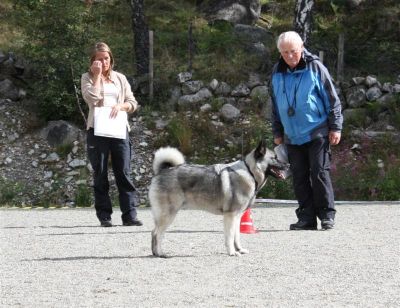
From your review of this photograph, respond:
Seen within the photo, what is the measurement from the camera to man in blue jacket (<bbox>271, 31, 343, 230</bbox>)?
8.41m

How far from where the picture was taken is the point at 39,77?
55.0 feet

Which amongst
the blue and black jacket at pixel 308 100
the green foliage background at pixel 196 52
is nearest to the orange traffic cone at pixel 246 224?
the blue and black jacket at pixel 308 100

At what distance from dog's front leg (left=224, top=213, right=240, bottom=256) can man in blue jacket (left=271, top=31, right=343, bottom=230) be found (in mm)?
1797

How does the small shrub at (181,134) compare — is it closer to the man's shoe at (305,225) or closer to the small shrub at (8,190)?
the small shrub at (8,190)

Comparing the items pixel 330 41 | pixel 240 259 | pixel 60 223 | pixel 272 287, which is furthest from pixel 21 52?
pixel 272 287

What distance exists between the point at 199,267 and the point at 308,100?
272 centimetres

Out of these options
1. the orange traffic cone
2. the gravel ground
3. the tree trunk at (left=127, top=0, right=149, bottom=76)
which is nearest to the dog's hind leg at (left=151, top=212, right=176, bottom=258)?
the gravel ground

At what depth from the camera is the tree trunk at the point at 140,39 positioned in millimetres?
17547

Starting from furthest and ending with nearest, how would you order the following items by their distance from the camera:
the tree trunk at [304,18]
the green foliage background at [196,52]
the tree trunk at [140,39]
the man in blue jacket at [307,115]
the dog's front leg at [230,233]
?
the tree trunk at [140,39]
the tree trunk at [304,18]
the green foliage background at [196,52]
the man in blue jacket at [307,115]
the dog's front leg at [230,233]

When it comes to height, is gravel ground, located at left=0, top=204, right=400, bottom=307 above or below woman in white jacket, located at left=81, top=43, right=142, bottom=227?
below

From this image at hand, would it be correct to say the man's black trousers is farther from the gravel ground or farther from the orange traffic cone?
the orange traffic cone

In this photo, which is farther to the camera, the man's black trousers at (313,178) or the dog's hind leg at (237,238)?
the man's black trousers at (313,178)

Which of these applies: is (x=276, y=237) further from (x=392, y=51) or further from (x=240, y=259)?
(x=392, y=51)

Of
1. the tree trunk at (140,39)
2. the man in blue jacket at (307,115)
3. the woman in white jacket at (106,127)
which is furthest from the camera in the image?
the tree trunk at (140,39)
